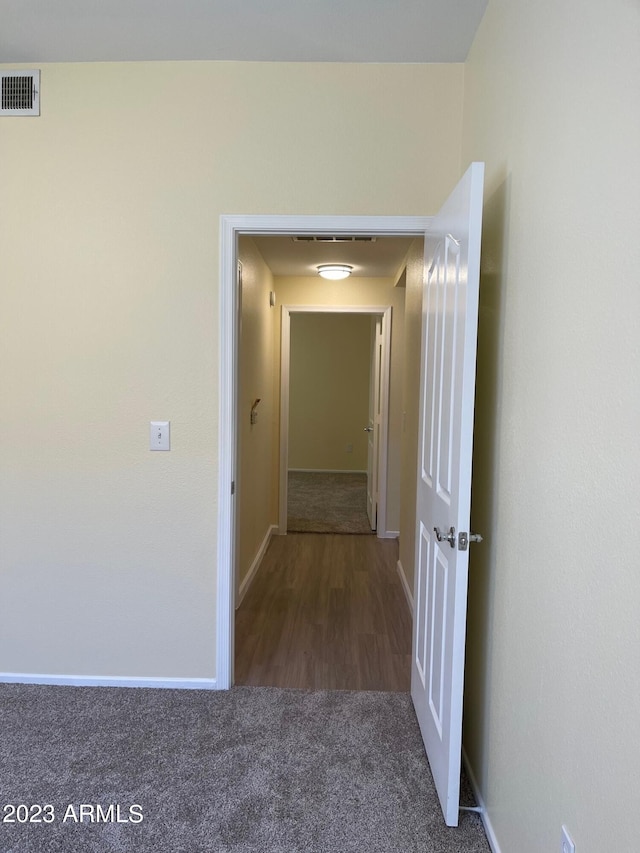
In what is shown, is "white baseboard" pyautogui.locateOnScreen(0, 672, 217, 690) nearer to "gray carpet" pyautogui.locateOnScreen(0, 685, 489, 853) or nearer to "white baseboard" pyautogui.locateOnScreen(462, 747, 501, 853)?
"gray carpet" pyautogui.locateOnScreen(0, 685, 489, 853)

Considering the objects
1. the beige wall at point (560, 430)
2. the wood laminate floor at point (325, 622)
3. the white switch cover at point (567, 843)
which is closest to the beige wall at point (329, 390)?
the wood laminate floor at point (325, 622)

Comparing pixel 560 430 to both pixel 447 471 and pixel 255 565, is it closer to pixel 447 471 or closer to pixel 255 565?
pixel 447 471

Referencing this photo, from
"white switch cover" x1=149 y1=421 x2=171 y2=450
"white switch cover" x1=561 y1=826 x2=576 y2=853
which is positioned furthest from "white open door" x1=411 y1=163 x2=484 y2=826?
"white switch cover" x1=149 y1=421 x2=171 y2=450

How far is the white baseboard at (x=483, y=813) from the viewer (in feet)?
5.55

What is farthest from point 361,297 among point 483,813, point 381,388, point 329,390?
point 483,813

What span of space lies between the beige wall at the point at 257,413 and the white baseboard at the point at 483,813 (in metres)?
1.66

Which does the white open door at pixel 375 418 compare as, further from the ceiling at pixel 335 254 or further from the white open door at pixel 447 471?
the white open door at pixel 447 471

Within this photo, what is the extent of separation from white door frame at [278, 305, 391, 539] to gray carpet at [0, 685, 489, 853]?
9.40 ft

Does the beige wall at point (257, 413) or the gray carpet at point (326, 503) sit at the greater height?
the beige wall at point (257, 413)

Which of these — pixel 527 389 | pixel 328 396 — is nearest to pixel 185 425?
pixel 527 389

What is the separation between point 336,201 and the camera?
2.43m

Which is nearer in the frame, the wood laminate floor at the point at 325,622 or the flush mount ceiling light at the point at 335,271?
the wood laminate floor at the point at 325,622

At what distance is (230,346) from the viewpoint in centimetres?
248

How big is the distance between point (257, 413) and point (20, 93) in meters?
2.46
